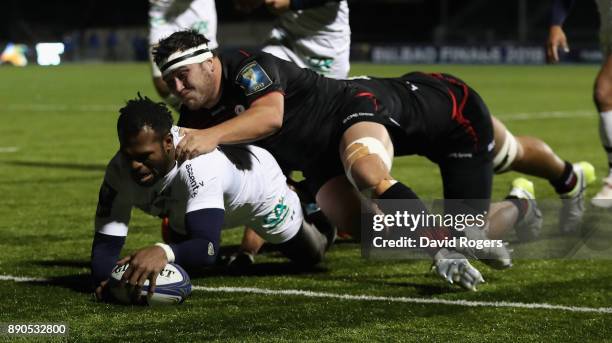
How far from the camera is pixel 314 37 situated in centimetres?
788

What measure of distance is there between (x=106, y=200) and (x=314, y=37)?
325 centimetres

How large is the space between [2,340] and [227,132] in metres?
1.37

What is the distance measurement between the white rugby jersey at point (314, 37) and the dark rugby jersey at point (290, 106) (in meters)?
2.00

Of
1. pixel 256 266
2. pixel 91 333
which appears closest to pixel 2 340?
pixel 91 333

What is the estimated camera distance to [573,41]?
42844 millimetres

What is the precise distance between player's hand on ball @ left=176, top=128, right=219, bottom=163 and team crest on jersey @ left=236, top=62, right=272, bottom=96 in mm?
426

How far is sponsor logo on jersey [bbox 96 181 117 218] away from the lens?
193 inches

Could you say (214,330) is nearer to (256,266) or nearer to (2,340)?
(2,340)

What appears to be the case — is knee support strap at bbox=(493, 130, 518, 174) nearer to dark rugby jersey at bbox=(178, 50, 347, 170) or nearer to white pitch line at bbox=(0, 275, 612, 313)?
dark rugby jersey at bbox=(178, 50, 347, 170)

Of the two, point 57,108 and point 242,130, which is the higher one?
point 242,130

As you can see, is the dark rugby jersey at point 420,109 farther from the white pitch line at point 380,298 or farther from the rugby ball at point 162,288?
the rugby ball at point 162,288

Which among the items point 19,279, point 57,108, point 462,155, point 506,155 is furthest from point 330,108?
point 57,108

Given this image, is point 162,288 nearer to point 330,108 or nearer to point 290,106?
point 290,106

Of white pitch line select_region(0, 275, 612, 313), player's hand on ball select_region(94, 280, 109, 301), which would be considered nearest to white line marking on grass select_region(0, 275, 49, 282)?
white pitch line select_region(0, 275, 612, 313)
